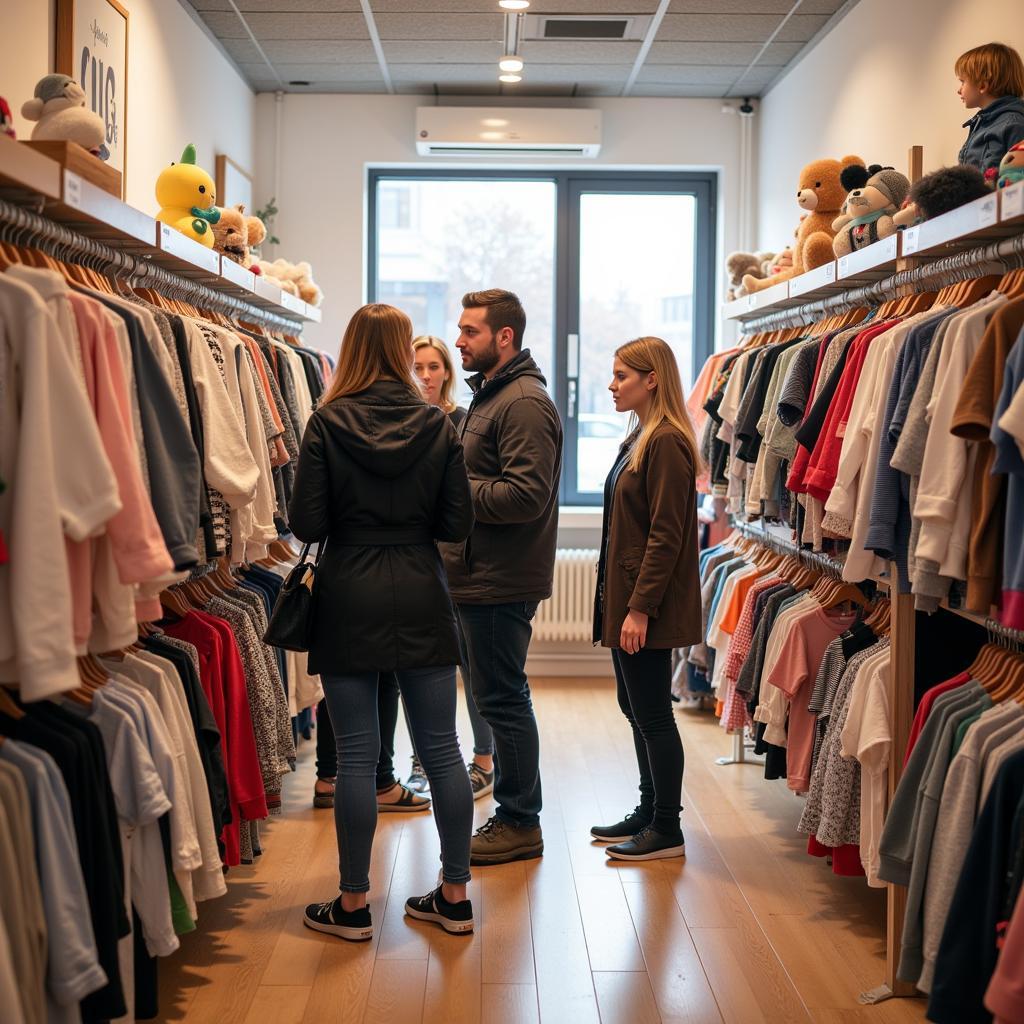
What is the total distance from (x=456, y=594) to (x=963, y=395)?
1.69m

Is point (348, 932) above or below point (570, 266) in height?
below

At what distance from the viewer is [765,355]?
3.80 metres

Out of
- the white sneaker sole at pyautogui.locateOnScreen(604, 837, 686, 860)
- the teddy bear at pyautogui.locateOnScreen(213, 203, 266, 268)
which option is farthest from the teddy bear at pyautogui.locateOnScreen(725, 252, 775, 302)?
the white sneaker sole at pyautogui.locateOnScreen(604, 837, 686, 860)

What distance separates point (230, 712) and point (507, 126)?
404 cm

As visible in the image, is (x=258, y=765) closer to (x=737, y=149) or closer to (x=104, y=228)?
(x=104, y=228)

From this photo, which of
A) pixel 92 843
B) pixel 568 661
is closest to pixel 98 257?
pixel 92 843

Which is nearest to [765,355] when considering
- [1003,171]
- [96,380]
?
[1003,171]

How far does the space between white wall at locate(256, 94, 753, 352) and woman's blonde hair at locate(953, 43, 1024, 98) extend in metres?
3.08

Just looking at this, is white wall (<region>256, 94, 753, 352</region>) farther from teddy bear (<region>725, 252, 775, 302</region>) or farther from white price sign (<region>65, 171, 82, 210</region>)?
white price sign (<region>65, 171, 82, 210</region>)

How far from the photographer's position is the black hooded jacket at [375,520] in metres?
2.80

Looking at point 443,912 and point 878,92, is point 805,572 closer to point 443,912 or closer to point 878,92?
point 443,912

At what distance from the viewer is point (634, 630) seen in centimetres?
336

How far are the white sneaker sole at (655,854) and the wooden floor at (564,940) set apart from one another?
0.04m

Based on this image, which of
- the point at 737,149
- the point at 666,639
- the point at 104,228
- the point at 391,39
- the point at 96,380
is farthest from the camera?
the point at 737,149
